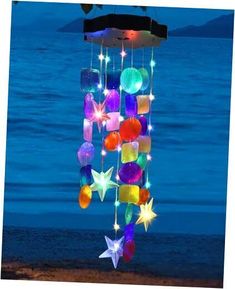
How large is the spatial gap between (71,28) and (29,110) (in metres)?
0.55

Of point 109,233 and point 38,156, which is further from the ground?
point 38,156

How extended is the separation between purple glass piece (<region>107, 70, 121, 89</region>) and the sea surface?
0.94m

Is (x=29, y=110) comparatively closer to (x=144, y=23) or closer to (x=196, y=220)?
(x=196, y=220)

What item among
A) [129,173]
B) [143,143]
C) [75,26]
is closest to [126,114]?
[143,143]

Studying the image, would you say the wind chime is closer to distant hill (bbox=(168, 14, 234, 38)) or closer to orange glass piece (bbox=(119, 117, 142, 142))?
orange glass piece (bbox=(119, 117, 142, 142))

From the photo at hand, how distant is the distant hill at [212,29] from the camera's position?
4.53m

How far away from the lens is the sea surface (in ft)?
15.0

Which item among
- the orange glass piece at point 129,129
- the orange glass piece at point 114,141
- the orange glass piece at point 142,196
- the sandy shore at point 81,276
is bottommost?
the sandy shore at point 81,276

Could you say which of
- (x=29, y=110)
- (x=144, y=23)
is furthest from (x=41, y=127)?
(x=144, y=23)

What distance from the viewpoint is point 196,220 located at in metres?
4.62

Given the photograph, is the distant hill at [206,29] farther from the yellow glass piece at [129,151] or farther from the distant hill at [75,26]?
the yellow glass piece at [129,151]

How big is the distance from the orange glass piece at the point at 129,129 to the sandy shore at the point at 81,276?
130 centimetres

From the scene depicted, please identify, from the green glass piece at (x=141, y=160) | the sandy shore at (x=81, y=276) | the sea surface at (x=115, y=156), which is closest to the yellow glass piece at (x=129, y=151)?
the green glass piece at (x=141, y=160)

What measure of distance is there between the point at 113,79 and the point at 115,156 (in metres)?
1.07
